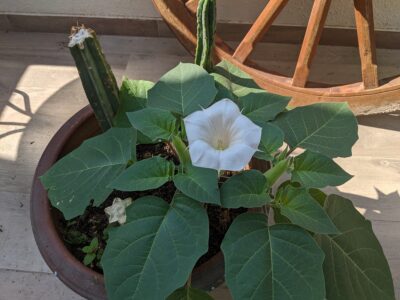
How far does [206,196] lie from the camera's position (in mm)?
647

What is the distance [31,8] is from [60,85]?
32 centimetres

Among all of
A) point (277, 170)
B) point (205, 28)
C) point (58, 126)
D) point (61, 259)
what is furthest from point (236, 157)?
point (58, 126)

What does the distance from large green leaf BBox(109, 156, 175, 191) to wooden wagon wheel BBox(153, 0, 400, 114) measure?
0.55 meters

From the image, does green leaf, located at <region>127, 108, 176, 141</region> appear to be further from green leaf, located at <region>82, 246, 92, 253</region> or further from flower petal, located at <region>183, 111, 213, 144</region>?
green leaf, located at <region>82, 246, 92, 253</region>

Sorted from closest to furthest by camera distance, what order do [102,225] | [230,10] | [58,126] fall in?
1. [102,225]
2. [58,126]
3. [230,10]

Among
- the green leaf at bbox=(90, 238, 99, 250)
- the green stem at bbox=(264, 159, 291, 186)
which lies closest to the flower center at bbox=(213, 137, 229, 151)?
the green stem at bbox=(264, 159, 291, 186)

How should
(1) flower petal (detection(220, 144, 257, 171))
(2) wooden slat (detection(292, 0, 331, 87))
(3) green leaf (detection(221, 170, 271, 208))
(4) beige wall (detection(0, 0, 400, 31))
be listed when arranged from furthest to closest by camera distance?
(4) beige wall (detection(0, 0, 400, 31))
(2) wooden slat (detection(292, 0, 331, 87))
(3) green leaf (detection(221, 170, 271, 208))
(1) flower petal (detection(220, 144, 257, 171))

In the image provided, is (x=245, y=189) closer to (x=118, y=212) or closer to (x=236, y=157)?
(x=236, y=157)

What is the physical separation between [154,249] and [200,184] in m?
0.12

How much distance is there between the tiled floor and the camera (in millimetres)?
1104

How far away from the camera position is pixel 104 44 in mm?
1526

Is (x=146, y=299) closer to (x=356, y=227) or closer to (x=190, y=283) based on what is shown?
(x=190, y=283)

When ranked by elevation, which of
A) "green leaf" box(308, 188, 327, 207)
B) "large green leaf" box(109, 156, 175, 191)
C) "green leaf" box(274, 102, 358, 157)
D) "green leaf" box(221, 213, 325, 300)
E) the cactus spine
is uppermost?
the cactus spine

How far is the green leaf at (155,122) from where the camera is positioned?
0.73m
